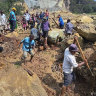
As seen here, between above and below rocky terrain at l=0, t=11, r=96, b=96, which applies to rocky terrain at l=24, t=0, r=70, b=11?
below

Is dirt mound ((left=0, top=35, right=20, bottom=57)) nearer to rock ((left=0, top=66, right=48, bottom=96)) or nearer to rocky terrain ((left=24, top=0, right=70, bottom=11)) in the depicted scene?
rock ((left=0, top=66, right=48, bottom=96))

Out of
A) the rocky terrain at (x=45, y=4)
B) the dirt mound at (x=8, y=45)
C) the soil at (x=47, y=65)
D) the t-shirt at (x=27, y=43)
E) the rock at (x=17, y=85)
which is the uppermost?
the t-shirt at (x=27, y=43)

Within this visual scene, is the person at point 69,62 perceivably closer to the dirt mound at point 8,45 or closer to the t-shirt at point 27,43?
the t-shirt at point 27,43

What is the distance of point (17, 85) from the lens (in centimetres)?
372

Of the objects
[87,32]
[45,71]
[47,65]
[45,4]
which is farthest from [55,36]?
[45,4]

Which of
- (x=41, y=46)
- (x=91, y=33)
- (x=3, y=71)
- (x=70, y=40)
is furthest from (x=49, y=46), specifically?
(x=3, y=71)

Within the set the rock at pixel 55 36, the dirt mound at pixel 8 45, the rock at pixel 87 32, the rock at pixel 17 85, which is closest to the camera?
the rock at pixel 17 85

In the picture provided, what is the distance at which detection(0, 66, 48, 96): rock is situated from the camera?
3538mm

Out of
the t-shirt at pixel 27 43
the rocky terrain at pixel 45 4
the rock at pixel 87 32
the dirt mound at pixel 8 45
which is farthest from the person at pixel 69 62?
the rocky terrain at pixel 45 4

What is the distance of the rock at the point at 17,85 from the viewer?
3.54m

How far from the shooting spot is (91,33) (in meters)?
6.63

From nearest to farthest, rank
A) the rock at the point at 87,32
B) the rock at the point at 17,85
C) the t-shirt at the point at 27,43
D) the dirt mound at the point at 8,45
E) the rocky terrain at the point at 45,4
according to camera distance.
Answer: the rock at the point at 17,85 → the t-shirt at the point at 27,43 → the rock at the point at 87,32 → the dirt mound at the point at 8,45 → the rocky terrain at the point at 45,4

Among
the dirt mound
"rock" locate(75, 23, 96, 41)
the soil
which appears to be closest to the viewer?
the soil

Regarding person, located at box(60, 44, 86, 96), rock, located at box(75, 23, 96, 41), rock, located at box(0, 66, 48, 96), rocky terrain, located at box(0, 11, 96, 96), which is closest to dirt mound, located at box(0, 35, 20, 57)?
rocky terrain, located at box(0, 11, 96, 96)
